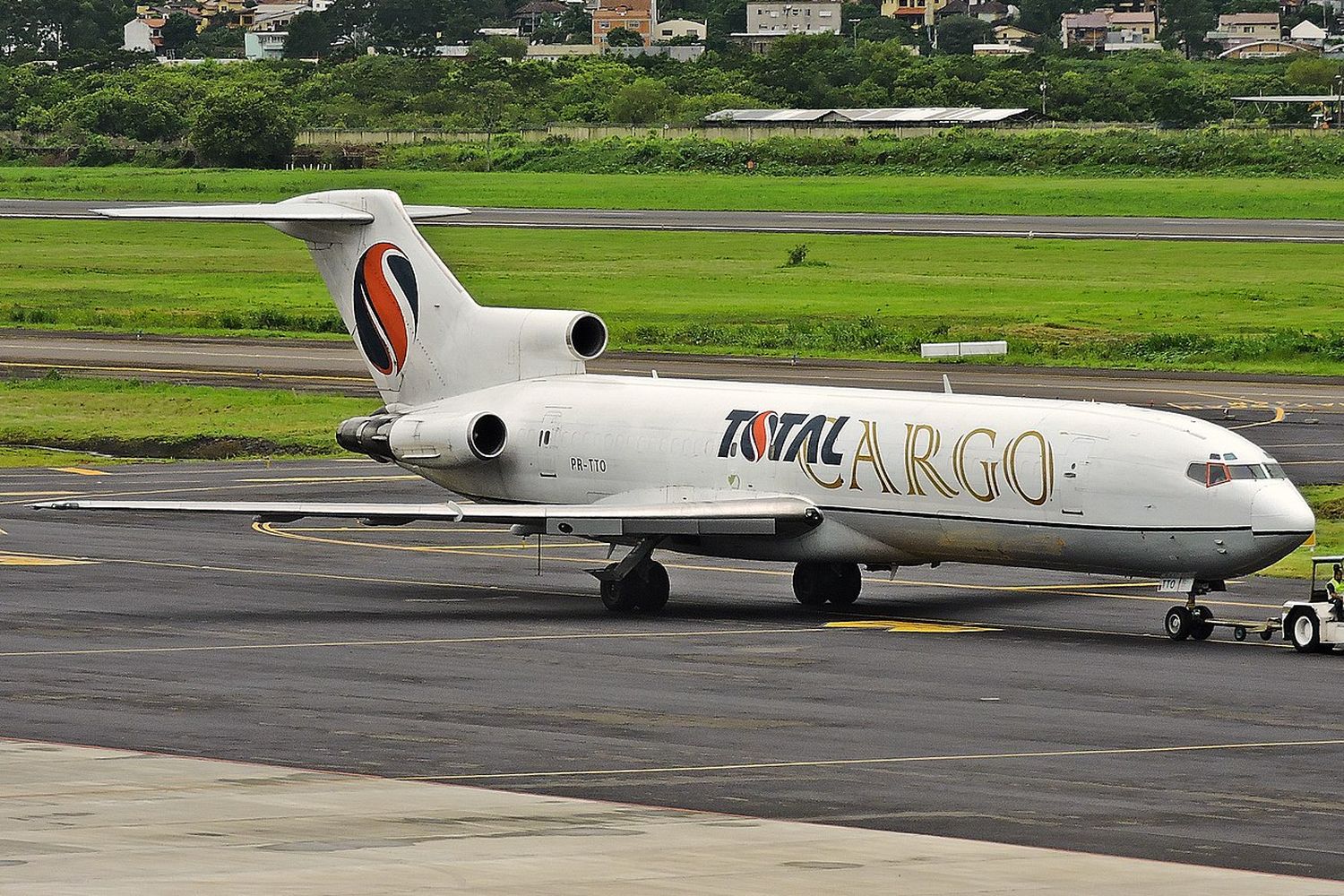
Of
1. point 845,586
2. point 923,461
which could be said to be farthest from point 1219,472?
point 845,586

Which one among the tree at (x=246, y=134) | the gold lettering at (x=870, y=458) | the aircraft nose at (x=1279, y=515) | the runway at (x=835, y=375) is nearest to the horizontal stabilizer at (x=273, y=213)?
the gold lettering at (x=870, y=458)

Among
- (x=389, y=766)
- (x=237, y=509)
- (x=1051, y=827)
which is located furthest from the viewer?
(x=237, y=509)

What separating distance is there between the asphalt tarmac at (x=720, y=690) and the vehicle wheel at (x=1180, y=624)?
1.18ft

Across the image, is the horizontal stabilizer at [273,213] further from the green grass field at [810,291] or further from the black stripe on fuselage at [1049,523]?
the green grass field at [810,291]

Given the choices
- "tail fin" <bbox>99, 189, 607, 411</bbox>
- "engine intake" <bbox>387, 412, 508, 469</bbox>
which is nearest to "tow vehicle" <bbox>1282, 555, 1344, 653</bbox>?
"tail fin" <bbox>99, 189, 607, 411</bbox>

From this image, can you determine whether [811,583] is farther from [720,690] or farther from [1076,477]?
[720,690]

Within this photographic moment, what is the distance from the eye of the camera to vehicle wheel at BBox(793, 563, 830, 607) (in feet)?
126

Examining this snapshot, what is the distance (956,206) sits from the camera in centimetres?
14725

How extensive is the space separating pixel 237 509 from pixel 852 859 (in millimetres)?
20340

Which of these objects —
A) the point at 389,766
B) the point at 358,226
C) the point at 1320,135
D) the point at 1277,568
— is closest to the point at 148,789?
the point at 389,766

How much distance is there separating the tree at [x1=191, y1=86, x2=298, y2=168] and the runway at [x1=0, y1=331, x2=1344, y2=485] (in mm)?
91315

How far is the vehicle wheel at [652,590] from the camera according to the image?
38.1 metres

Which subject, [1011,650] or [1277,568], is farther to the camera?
[1277,568]

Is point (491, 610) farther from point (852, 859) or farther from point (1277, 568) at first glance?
point (852, 859)
